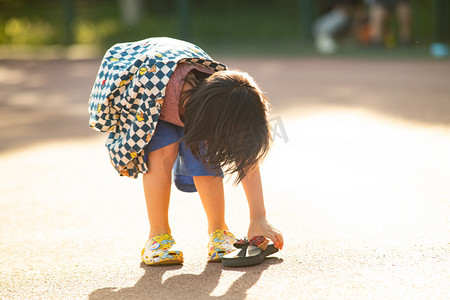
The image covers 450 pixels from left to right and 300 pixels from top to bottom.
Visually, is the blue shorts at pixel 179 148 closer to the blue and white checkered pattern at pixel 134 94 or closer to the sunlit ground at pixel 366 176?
the blue and white checkered pattern at pixel 134 94

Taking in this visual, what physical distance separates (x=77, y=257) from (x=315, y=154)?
206cm

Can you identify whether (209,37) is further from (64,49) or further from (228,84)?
(228,84)

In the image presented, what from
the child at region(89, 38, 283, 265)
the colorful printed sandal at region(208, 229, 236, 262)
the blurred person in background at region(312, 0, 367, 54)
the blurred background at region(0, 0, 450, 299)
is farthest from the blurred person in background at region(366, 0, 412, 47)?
the colorful printed sandal at region(208, 229, 236, 262)

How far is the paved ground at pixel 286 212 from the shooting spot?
91.7 inches

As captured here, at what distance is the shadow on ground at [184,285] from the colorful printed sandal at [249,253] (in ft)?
0.07

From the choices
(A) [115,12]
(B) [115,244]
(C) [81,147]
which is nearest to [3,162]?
(C) [81,147]

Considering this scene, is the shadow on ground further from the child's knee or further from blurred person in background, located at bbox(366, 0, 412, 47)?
blurred person in background, located at bbox(366, 0, 412, 47)

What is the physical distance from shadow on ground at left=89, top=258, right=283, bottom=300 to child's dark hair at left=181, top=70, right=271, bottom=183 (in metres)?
0.36

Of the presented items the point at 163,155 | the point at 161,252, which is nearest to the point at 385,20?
the point at 163,155

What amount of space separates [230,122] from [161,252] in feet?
2.00

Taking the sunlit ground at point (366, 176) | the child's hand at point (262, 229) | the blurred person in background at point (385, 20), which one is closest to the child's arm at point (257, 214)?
the child's hand at point (262, 229)

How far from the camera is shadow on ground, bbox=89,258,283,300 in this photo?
2242 mm

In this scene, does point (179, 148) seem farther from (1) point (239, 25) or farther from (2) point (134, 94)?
(1) point (239, 25)

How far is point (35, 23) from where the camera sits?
1502 cm
